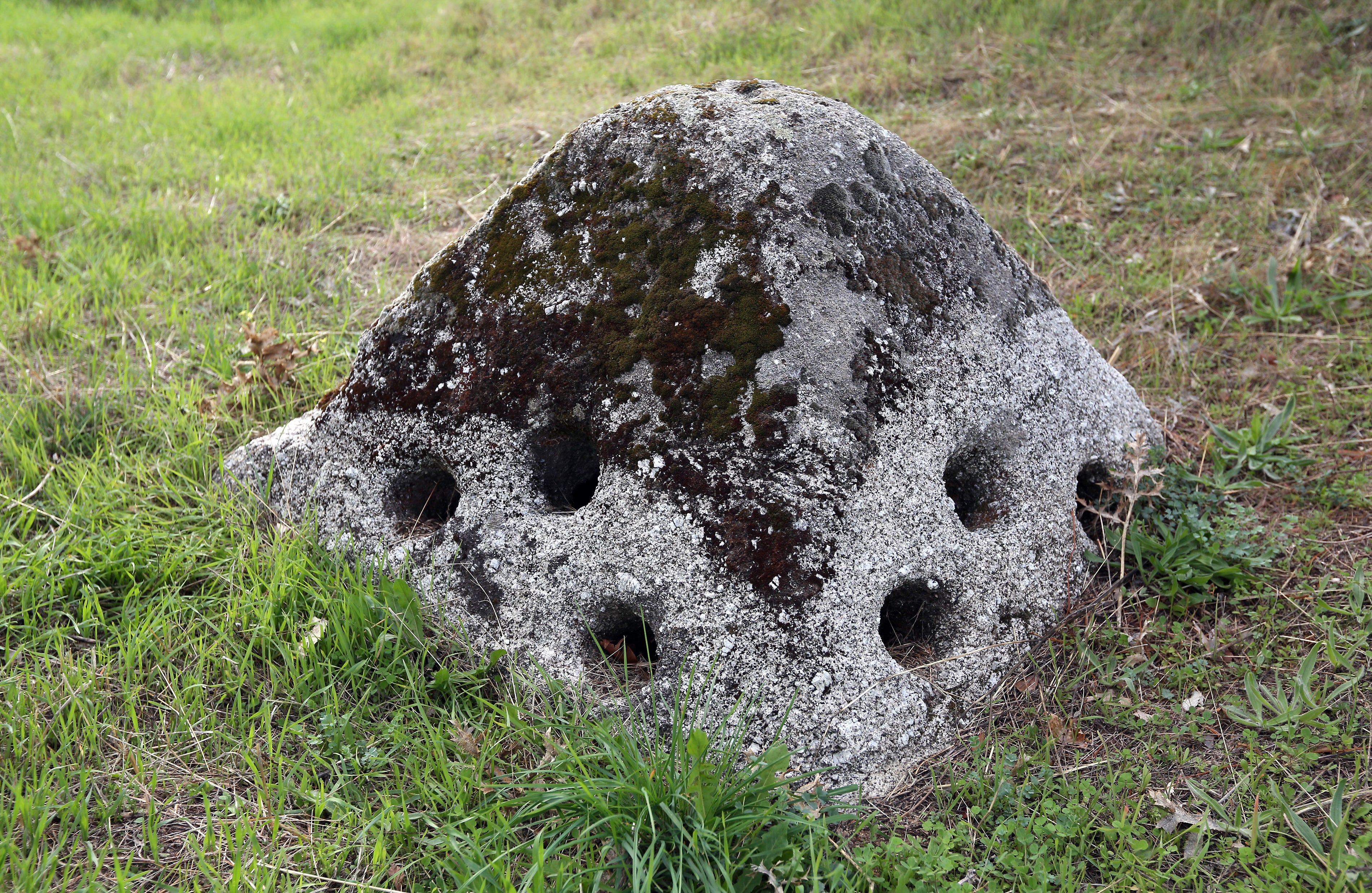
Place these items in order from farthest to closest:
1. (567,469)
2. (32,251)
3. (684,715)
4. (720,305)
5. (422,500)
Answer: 1. (32,251)
2. (422,500)
3. (567,469)
4. (720,305)
5. (684,715)

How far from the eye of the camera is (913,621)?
268 centimetres

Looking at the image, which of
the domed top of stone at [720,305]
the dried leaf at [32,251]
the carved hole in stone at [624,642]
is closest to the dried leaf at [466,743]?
the carved hole in stone at [624,642]

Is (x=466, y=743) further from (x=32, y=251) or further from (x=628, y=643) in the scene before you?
(x=32, y=251)

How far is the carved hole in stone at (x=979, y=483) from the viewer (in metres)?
2.79

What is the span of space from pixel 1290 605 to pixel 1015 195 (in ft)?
10.9

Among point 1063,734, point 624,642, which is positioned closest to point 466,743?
point 624,642

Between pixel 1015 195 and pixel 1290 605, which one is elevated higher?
pixel 1015 195

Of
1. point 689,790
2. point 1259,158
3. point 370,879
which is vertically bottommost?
point 370,879

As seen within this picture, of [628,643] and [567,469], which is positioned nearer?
[628,643]

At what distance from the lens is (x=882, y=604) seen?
2523 millimetres

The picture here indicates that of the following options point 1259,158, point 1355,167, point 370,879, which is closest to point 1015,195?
point 1259,158

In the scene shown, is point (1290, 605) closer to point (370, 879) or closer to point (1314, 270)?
point (1314, 270)

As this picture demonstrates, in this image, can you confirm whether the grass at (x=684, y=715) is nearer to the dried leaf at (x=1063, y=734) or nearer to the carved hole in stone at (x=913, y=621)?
the dried leaf at (x=1063, y=734)

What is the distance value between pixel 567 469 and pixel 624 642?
620mm
